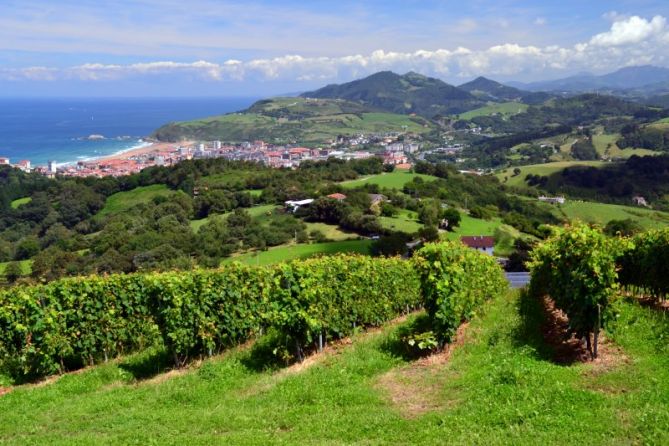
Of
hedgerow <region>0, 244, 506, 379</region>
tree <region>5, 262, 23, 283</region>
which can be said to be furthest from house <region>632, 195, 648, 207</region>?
hedgerow <region>0, 244, 506, 379</region>

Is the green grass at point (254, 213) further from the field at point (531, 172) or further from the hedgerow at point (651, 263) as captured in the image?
the field at point (531, 172)

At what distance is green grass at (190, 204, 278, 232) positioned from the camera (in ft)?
250

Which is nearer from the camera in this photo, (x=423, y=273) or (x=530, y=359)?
(x=530, y=359)

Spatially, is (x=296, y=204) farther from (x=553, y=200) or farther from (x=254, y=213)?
(x=553, y=200)

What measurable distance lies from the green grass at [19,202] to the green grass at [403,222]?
70.2 metres

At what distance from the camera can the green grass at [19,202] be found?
9409cm

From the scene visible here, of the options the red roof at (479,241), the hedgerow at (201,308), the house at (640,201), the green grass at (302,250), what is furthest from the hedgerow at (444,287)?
the house at (640,201)

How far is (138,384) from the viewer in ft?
36.1

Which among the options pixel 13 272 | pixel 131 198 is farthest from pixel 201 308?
pixel 131 198

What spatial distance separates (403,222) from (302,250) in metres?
19.0

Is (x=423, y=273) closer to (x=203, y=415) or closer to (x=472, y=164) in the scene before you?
(x=203, y=415)

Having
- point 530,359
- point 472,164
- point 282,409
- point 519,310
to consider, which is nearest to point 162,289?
point 282,409

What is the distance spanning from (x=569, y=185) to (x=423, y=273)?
13211cm

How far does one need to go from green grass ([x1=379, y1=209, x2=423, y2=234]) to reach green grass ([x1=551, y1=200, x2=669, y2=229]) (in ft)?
96.2
